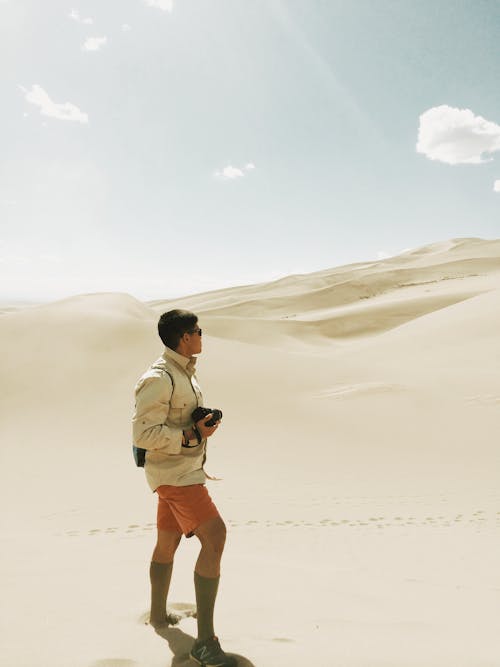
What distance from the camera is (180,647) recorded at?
2.56m

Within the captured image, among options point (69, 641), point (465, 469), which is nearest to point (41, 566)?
point (69, 641)

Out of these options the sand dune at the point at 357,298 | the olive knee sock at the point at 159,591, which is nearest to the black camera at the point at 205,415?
the olive knee sock at the point at 159,591

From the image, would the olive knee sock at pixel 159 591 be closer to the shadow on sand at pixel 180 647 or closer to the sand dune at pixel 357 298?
the shadow on sand at pixel 180 647

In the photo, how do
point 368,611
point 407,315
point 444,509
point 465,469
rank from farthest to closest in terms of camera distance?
point 407,315 → point 465,469 → point 444,509 → point 368,611

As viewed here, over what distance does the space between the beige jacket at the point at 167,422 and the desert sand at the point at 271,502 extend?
0.84 m

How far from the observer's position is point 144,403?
256 cm

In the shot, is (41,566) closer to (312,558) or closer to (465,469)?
(312,558)

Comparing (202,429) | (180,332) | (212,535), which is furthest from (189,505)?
(180,332)

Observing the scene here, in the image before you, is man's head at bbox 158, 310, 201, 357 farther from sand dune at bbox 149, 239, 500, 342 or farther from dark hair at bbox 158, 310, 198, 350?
sand dune at bbox 149, 239, 500, 342

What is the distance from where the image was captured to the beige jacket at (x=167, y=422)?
2539mm

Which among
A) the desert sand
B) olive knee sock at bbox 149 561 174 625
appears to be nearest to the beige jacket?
olive knee sock at bbox 149 561 174 625

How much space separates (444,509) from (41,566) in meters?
5.30

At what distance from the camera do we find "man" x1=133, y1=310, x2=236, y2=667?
8.24ft

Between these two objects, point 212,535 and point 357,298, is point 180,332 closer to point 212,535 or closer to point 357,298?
point 212,535
